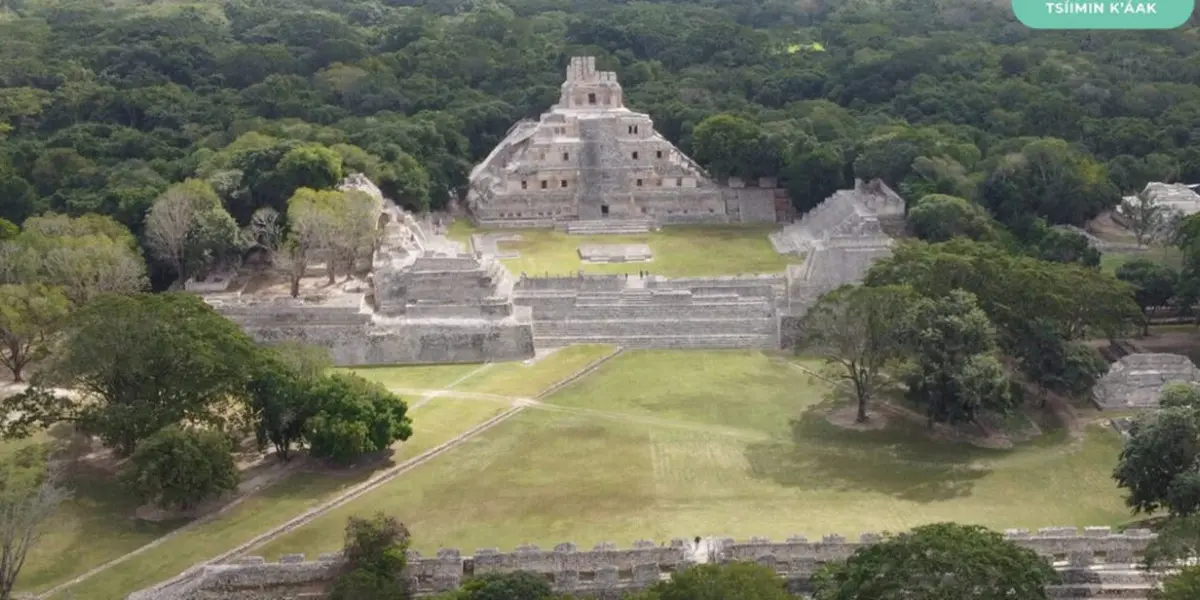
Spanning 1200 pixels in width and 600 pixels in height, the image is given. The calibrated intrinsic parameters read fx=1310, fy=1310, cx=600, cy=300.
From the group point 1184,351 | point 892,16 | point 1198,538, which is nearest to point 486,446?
point 1198,538

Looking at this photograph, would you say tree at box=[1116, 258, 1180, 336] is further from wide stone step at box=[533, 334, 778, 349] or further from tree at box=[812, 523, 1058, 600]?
tree at box=[812, 523, 1058, 600]

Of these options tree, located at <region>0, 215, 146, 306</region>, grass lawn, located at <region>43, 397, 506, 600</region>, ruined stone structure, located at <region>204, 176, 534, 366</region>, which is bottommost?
grass lawn, located at <region>43, 397, 506, 600</region>

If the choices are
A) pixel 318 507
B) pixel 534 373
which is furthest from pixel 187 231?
pixel 318 507

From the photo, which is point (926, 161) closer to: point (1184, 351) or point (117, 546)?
point (1184, 351)

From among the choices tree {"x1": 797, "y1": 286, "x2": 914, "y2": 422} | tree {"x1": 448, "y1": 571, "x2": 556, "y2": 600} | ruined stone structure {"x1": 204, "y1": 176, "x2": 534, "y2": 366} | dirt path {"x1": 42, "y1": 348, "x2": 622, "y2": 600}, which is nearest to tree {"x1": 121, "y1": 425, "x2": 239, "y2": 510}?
dirt path {"x1": 42, "y1": 348, "x2": 622, "y2": 600}

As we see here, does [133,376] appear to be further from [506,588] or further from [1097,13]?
[1097,13]
